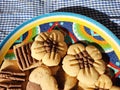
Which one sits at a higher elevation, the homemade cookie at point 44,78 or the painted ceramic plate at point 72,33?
the painted ceramic plate at point 72,33

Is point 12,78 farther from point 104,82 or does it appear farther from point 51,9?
point 51,9

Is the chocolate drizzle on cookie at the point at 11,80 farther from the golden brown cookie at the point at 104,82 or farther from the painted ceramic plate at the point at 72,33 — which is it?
the golden brown cookie at the point at 104,82

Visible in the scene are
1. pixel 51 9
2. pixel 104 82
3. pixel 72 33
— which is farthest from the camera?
pixel 51 9

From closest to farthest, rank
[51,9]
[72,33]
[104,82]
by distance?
[104,82] → [72,33] → [51,9]

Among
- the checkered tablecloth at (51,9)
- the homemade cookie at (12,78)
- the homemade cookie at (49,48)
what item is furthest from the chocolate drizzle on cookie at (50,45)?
the checkered tablecloth at (51,9)

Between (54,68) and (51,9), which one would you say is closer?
(54,68)

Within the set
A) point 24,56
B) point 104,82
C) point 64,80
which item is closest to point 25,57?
point 24,56

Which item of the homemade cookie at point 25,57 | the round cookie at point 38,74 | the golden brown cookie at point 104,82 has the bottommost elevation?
the golden brown cookie at point 104,82

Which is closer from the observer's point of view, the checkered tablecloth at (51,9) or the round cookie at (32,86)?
the round cookie at (32,86)
